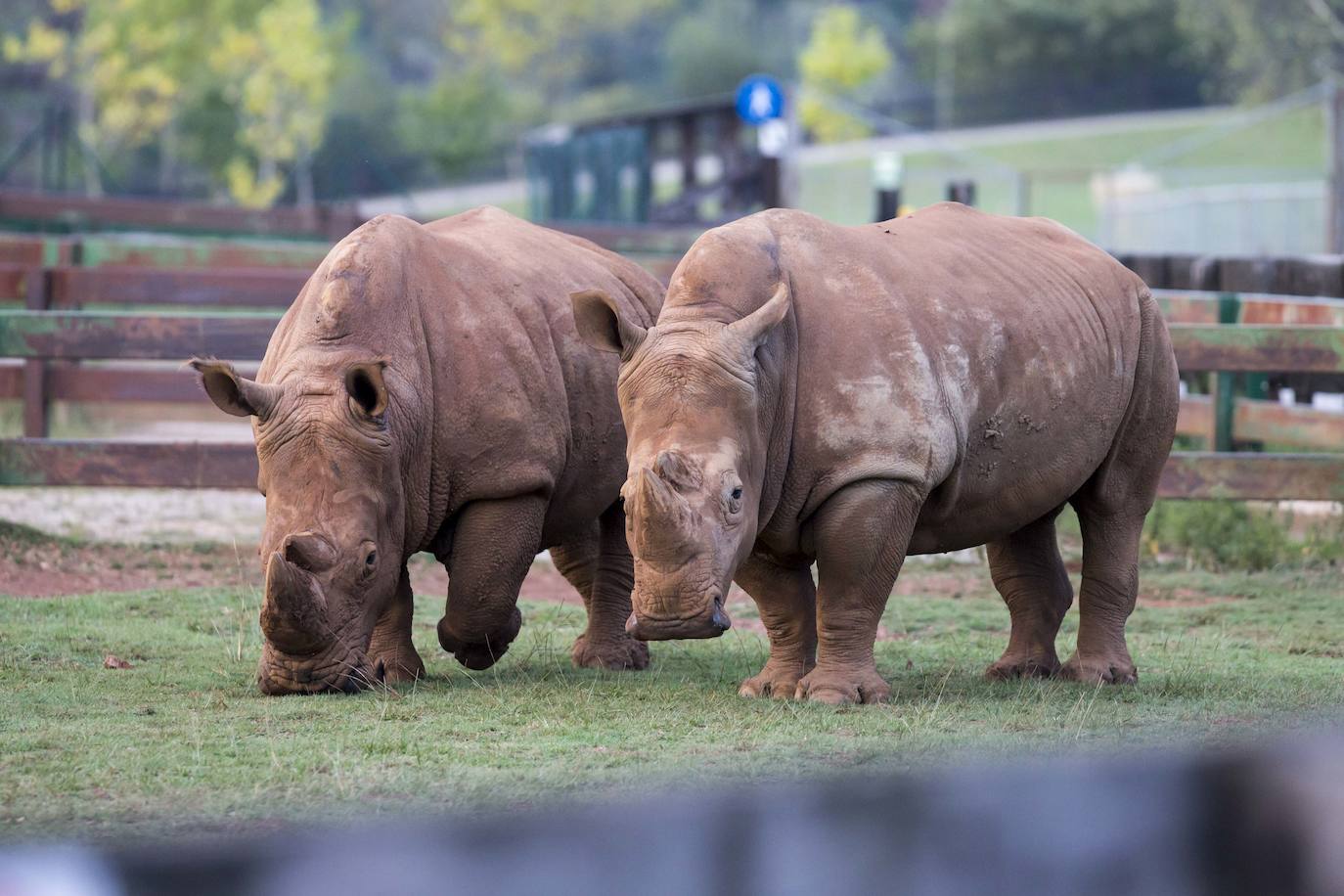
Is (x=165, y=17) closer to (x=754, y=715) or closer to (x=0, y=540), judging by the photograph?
(x=0, y=540)

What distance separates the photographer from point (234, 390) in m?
6.35

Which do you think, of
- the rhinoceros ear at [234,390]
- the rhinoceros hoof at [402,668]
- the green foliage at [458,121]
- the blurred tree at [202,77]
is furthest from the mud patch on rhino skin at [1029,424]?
the green foliage at [458,121]

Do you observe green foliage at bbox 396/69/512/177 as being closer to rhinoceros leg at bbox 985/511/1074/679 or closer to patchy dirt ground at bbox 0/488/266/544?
patchy dirt ground at bbox 0/488/266/544

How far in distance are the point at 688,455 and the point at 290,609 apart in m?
1.37

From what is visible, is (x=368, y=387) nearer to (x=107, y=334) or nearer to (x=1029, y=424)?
(x=1029, y=424)

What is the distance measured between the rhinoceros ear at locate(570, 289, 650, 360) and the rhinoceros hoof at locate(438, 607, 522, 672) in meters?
1.11

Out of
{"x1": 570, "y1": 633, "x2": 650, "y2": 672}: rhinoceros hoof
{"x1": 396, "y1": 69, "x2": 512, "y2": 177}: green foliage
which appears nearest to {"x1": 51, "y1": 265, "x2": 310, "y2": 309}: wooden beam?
{"x1": 570, "y1": 633, "x2": 650, "y2": 672}: rhinoceros hoof

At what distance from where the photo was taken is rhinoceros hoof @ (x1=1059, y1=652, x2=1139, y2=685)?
6.98m

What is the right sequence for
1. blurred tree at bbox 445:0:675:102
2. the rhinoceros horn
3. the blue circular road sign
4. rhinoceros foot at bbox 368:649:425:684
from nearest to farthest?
the rhinoceros horn, rhinoceros foot at bbox 368:649:425:684, the blue circular road sign, blurred tree at bbox 445:0:675:102

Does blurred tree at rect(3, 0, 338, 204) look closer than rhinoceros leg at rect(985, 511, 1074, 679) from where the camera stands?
No

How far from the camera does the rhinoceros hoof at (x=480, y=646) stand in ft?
22.2

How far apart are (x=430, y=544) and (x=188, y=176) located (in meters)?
54.0

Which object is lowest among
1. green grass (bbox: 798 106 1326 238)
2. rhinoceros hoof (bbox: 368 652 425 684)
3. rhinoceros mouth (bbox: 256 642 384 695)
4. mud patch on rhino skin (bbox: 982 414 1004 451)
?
green grass (bbox: 798 106 1326 238)

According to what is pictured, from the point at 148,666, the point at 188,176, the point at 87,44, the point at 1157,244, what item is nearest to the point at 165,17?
the point at 87,44
